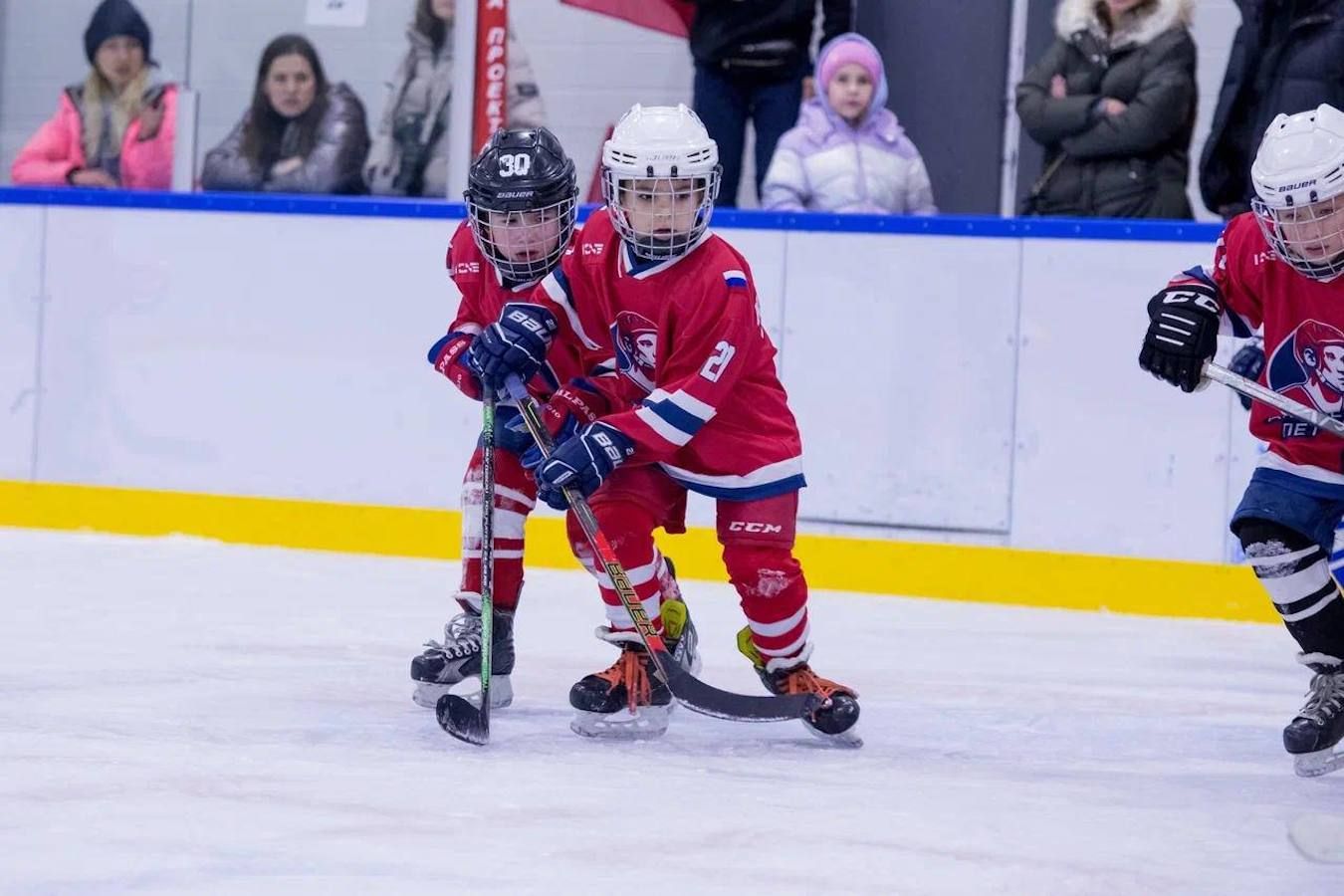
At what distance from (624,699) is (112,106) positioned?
3306 mm

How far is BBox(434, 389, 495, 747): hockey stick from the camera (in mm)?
2617

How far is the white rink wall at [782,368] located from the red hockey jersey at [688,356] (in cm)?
165

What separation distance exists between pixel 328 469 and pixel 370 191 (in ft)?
2.56

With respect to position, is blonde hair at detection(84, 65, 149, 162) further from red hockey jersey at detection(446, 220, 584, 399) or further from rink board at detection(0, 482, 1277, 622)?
red hockey jersey at detection(446, 220, 584, 399)

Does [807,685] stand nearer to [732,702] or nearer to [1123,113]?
[732,702]

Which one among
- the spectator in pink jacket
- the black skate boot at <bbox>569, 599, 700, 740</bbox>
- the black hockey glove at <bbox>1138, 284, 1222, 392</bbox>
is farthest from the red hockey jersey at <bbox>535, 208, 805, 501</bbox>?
the spectator in pink jacket

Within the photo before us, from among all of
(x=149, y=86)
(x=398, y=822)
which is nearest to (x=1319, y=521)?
(x=398, y=822)

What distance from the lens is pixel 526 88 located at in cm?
541

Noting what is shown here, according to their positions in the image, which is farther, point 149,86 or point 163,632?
point 149,86

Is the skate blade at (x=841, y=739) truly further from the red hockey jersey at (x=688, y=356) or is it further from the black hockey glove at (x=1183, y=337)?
the black hockey glove at (x=1183, y=337)

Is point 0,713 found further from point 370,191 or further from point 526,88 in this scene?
point 526,88

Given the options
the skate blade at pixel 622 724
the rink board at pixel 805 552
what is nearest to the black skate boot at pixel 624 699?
the skate blade at pixel 622 724

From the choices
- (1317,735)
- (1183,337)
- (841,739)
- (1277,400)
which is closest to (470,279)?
(841,739)

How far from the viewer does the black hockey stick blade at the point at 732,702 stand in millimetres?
2725
